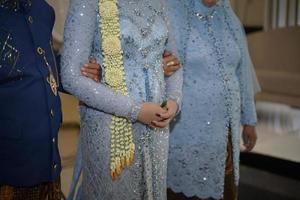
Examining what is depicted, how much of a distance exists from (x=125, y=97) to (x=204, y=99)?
45 cm

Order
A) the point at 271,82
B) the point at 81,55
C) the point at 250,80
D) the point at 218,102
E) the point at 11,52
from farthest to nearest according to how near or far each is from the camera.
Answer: the point at 271,82, the point at 250,80, the point at 218,102, the point at 81,55, the point at 11,52

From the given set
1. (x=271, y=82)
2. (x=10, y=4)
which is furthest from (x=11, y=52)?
(x=271, y=82)

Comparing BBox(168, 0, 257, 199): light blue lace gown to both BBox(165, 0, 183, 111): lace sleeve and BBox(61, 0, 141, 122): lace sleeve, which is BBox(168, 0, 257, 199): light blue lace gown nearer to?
BBox(165, 0, 183, 111): lace sleeve

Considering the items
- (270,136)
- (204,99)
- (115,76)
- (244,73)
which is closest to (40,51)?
(115,76)

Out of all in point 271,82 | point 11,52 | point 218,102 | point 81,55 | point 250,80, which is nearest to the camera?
point 11,52

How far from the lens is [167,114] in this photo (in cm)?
127

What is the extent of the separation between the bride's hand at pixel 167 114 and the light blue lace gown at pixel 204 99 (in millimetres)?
251

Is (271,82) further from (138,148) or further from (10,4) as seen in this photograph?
(10,4)

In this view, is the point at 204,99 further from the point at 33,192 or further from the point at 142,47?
the point at 33,192

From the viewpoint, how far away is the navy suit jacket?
3.50 ft

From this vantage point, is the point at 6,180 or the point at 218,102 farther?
the point at 218,102

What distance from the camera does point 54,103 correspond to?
1.17 metres

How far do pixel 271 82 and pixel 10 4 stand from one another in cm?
353

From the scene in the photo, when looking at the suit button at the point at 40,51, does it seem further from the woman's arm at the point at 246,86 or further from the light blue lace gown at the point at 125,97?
the woman's arm at the point at 246,86
